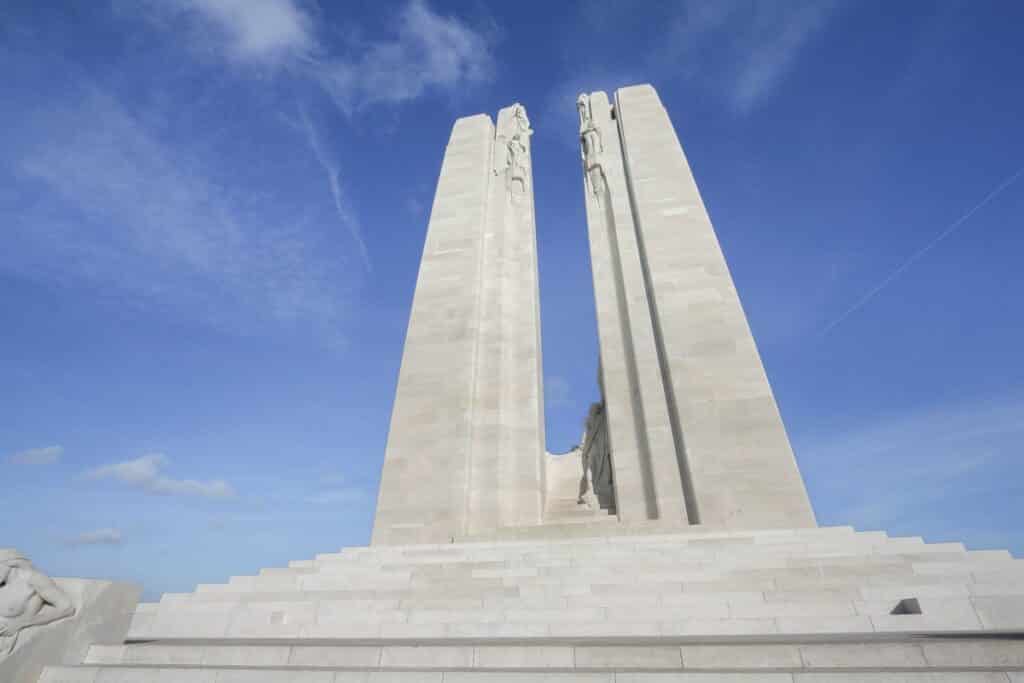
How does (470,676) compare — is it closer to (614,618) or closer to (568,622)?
(568,622)

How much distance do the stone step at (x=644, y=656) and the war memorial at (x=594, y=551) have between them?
2 centimetres

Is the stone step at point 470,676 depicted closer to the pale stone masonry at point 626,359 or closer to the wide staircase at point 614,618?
the wide staircase at point 614,618

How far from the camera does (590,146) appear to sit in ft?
63.3

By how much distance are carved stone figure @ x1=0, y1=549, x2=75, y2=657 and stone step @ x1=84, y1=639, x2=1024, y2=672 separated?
2.77 feet

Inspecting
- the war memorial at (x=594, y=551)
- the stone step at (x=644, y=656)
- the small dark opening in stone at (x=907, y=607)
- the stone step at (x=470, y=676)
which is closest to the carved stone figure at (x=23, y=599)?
the war memorial at (x=594, y=551)

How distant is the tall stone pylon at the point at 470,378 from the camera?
1260cm

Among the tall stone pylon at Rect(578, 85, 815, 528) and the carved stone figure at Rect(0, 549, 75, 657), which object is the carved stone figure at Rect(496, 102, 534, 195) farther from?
the carved stone figure at Rect(0, 549, 75, 657)

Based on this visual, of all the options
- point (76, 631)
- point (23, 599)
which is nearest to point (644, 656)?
point (76, 631)

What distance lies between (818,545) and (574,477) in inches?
487

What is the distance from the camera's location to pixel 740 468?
11266mm

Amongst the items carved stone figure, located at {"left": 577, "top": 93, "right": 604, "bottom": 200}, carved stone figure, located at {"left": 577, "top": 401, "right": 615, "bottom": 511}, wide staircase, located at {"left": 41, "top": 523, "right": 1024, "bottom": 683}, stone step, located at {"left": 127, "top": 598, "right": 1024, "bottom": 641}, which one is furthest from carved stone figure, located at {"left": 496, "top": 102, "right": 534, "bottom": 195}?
stone step, located at {"left": 127, "top": 598, "right": 1024, "bottom": 641}

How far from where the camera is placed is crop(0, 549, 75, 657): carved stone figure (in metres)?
5.09

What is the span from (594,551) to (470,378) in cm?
709

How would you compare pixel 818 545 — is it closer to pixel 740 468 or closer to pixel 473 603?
pixel 740 468
